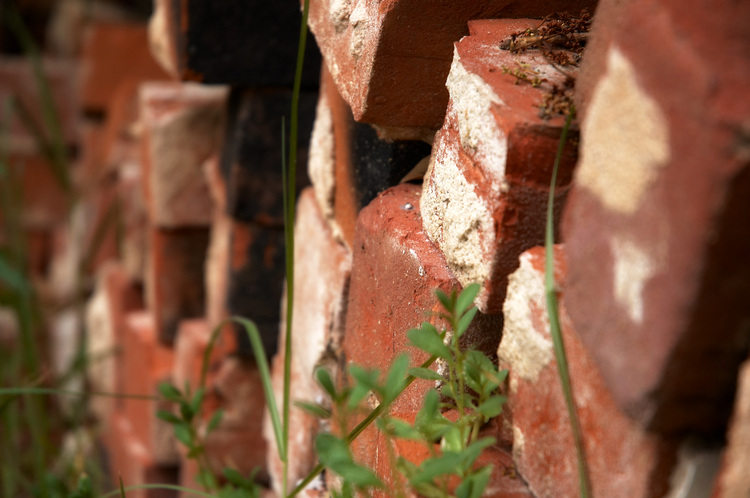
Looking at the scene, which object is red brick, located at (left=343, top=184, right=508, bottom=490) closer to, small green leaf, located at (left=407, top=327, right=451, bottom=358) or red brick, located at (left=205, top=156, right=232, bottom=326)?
small green leaf, located at (left=407, top=327, right=451, bottom=358)

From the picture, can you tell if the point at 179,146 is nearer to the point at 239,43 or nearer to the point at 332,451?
the point at 239,43

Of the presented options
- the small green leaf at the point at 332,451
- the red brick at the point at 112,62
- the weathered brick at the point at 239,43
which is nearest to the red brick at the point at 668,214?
the small green leaf at the point at 332,451

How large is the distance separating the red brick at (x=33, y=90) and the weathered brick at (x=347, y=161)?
3293 mm

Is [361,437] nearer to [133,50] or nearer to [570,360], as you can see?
[570,360]

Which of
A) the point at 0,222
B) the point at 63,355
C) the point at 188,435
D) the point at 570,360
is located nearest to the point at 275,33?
the point at 188,435

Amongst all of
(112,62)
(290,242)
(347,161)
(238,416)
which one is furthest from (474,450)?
(112,62)

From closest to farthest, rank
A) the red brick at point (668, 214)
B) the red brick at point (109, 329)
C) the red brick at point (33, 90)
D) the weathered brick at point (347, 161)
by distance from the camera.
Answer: the red brick at point (668, 214) → the weathered brick at point (347, 161) → the red brick at point (109, 329) → the red brick at point (33, 90)

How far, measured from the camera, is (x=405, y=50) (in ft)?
3.11

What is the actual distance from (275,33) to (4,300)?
1011 millimetres

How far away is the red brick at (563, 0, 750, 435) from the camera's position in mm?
503

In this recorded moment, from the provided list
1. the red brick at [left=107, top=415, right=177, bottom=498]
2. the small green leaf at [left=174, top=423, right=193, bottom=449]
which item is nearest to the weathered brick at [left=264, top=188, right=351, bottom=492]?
the small green leaf at [left=174, top=423, right=193, bottom=449]

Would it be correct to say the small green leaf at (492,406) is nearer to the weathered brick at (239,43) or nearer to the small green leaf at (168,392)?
the small green leaf at (168,392)

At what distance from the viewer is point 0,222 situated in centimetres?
428

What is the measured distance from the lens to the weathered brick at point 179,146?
2127mm
